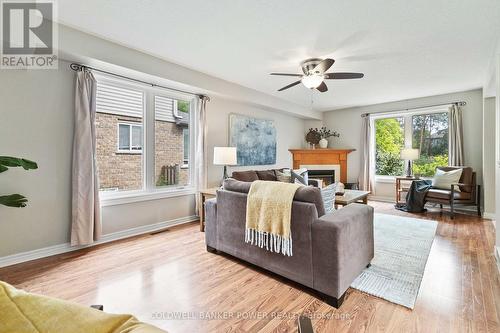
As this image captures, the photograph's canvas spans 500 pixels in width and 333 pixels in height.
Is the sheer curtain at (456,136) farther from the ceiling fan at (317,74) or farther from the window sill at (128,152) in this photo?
the window sill at (128,152)

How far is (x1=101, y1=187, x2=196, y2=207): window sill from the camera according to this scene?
10.3 ft

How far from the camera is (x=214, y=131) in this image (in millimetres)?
4465

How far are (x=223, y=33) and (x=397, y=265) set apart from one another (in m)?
3.08

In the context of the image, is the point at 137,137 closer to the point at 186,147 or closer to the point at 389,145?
the point at 186,147

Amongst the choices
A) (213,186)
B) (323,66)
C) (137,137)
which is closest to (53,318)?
(323,66)

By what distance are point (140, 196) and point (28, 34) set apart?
84.9 inches

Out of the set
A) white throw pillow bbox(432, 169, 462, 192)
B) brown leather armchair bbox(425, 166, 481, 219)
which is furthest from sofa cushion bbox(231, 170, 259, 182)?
white throw pillow bbox(432, 169, 462, 192)

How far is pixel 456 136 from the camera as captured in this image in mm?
4762

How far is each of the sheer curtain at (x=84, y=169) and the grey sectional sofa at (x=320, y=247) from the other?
1.82 m

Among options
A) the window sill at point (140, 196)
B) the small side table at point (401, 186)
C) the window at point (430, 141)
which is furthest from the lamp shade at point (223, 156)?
the window at point (430, 141)

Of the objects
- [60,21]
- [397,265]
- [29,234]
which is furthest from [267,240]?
[60,21]

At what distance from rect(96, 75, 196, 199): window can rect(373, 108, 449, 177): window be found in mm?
4773

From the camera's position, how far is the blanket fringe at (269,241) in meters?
1.99

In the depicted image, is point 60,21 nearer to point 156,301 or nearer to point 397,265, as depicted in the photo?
point 156,301
